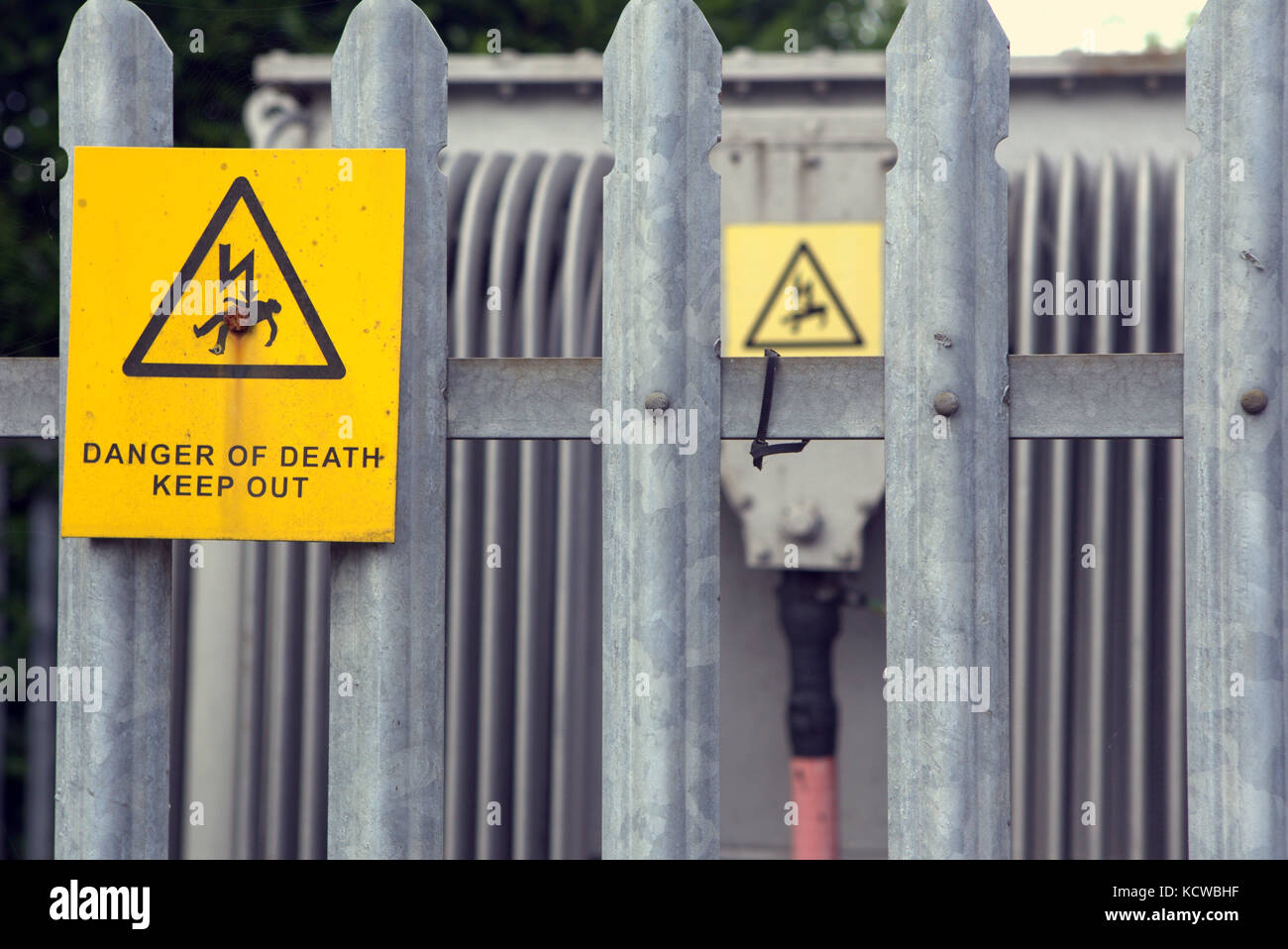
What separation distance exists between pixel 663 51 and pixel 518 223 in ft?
6.89

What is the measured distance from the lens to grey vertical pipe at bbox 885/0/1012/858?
6.36 feet

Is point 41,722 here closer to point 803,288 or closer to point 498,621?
point 498,621

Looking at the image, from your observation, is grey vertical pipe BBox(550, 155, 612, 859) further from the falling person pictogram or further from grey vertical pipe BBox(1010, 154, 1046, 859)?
the falling person pictogram

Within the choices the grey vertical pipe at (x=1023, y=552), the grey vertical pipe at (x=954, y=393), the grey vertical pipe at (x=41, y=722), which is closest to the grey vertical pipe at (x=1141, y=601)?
the grey vertical pipe at (x=1023, y=552)

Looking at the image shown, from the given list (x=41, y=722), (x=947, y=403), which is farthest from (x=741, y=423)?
(x=41, y=722)

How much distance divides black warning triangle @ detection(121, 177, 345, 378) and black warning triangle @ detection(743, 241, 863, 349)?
6.94 feet

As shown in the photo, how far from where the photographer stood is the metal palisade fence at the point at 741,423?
1.94 m

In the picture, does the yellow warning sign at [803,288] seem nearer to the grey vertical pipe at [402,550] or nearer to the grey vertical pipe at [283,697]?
the grey vertical pipe at [283,697]

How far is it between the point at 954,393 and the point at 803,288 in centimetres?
204

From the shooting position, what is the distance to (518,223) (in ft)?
13.2

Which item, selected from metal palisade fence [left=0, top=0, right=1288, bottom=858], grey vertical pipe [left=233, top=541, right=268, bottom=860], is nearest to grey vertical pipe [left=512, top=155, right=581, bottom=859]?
grey vertical pipe [left=233, top=541, right=268, bottom=860]

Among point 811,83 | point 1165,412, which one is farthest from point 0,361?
point 811,83

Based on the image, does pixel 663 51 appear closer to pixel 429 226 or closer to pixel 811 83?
pixel 429 226
